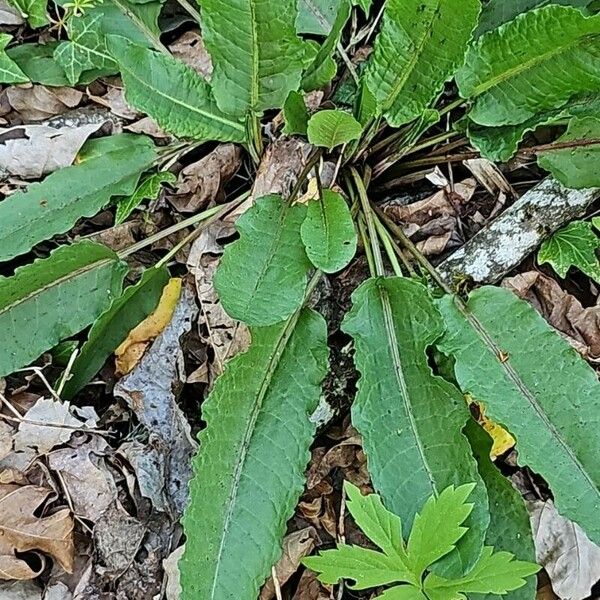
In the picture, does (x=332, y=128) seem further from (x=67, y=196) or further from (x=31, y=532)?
(x=31, y=532)

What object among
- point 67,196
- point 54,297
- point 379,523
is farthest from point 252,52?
point 379,523

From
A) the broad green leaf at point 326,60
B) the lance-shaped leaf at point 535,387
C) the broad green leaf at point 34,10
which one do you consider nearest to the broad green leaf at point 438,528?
the lance-shaped leaf at point 535,387

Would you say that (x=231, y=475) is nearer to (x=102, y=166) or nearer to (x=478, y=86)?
(x=102, y=166)

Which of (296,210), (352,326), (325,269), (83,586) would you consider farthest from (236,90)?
(83,586)

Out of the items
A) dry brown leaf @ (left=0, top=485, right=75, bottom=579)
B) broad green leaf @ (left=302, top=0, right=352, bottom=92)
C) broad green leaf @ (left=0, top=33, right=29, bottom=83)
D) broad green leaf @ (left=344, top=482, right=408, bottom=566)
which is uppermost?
broad green leaf @ (left=302, top=0, right=352, bottom=92)

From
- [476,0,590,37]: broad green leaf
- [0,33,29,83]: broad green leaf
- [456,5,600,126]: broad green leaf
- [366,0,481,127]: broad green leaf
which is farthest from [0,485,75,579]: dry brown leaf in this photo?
[476,0,590,37]: broad green leaf

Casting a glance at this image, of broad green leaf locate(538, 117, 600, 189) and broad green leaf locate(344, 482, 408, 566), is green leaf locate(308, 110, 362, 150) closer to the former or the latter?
broad green leaf locate(538, 117, 600, 189)
